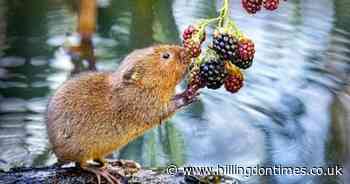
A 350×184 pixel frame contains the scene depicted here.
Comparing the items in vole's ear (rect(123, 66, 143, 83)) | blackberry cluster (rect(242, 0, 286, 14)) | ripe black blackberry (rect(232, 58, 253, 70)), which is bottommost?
vole's ear (rect(123, 66, 143, 83))

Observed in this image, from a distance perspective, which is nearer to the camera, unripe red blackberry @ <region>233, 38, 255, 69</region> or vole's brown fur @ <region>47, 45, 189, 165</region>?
unripe red blackberry @ <region>233, 38, 255, 69</region>

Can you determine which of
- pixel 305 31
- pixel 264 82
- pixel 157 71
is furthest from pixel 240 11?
pixel 157 71

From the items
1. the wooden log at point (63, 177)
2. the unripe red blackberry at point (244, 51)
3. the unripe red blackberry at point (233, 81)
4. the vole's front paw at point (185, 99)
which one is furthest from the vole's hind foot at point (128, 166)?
the unripe red blackberry at point (244, 51)

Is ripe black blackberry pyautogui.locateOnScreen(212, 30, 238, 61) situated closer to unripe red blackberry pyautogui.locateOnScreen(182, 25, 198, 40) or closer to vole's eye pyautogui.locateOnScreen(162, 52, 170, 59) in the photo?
unripe red blackberry pyautogui.locateOnScreen(182, 25, 198, 40)

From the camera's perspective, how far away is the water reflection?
325 cm

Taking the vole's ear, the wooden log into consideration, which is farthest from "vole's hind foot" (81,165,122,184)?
the vole's ear

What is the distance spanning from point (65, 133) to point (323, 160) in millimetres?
1202

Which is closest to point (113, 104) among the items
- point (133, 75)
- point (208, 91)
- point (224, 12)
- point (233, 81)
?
point (133, 75)

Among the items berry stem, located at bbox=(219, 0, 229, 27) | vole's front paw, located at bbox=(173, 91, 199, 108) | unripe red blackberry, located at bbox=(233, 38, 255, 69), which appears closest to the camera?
berry stem, located at bbox=(219, 0, 229, 27)

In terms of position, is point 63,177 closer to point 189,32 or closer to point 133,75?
point 133,75

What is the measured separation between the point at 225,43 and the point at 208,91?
2023 millimetres

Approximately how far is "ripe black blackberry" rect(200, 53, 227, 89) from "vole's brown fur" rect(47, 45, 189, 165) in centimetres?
61

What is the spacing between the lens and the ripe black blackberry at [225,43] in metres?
1.74

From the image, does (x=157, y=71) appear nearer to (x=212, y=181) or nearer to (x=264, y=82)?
(x=212, y=181)
